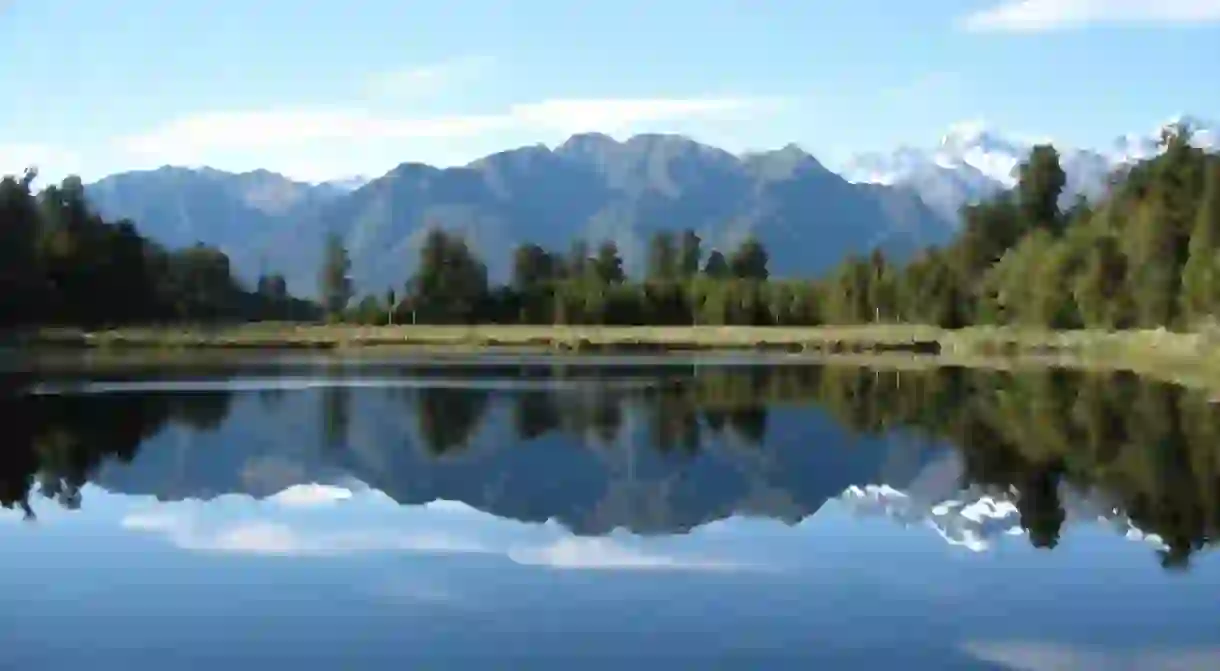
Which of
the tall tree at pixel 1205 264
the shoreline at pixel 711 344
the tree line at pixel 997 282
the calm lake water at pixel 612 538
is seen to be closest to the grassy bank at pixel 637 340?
the shoreline at pixel 711 344

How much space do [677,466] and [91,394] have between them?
1197 inches

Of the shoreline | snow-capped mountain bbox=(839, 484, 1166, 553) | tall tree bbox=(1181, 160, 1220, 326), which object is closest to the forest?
tall tree bbox=(1181, 160, 1220, 326)

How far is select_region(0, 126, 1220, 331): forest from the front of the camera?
101 metres

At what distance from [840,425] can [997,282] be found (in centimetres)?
9946

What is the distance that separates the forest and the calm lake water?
1998 inches

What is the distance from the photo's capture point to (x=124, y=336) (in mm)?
121000

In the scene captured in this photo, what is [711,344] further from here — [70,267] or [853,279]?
[70,267]

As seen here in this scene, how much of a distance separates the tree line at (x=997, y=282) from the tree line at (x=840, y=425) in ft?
108

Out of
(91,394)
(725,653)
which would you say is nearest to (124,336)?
(91,394)

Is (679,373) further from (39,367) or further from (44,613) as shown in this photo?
(44,613)

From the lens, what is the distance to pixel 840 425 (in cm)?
4322

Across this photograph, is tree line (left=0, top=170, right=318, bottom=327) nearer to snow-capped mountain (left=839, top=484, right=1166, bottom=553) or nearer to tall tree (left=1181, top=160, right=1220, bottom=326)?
tall tree (left=1181, top=160, right=1220, bottom=326)

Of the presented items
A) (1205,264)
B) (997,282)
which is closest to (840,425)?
(1205,264)

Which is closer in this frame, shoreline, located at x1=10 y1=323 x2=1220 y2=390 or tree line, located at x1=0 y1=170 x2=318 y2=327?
shoreline, located at x1=10 y1=323 x2=1220 y2=390
